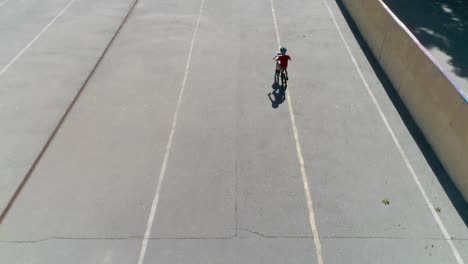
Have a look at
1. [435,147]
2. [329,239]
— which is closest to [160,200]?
[329,239]

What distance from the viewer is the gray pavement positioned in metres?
7.68

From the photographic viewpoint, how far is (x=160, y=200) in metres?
8.54

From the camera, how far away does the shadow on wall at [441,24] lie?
1455cm

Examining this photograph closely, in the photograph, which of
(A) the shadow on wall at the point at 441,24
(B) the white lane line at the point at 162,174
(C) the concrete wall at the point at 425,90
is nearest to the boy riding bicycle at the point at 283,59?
(B) the white lane line at the point at 162,174

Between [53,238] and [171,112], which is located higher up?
[171,112]

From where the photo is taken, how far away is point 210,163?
952 cm

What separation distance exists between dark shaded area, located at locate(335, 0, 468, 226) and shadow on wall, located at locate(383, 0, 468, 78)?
280cm

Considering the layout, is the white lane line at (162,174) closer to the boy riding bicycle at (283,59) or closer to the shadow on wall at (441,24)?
the boy riding bicycle at (283,59)

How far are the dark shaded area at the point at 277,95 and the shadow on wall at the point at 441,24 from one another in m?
6.90

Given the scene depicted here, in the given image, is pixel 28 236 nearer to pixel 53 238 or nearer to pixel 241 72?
pixel 53 238

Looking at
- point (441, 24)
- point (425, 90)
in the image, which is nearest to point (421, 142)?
point (425, 90)

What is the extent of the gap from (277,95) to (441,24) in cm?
1051

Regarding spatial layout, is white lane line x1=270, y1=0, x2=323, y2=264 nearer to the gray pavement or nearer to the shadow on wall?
the gray pavement

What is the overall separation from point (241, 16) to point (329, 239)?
43.2 feet
